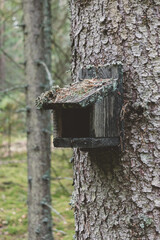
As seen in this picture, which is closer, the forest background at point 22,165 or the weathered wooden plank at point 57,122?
the weathered wooden plank at point 57,122

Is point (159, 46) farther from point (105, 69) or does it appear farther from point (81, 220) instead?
point (81, 220)

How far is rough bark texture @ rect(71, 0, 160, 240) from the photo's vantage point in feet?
5.42

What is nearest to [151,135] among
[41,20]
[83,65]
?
[83,65]

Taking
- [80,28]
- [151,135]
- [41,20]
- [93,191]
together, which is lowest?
[93,191]

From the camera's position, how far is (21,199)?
22.9ft

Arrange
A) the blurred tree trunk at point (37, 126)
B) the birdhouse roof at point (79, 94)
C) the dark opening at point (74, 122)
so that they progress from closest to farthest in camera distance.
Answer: the birdhouse roof at point (79, 94), the dark opening at point (74, 122), the blurred tree trunk at point (37, 126)

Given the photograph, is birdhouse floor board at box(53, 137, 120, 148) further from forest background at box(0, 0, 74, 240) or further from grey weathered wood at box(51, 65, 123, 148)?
forest background at box(0, 0, 74, 240)

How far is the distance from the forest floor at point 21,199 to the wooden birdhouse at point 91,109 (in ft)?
7.69

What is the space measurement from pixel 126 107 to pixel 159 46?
1.26 ft

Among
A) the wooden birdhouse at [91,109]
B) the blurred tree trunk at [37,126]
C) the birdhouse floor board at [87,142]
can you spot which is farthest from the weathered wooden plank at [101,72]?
the blurred tree trunk at [37,126]

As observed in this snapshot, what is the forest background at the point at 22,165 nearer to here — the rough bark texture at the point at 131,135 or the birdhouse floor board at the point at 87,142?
the rough bark texture at the point at 131,135

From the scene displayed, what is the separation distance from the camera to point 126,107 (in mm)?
1684

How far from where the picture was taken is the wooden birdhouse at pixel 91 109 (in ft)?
5.11

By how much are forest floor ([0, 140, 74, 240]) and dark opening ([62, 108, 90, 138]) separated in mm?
2301
